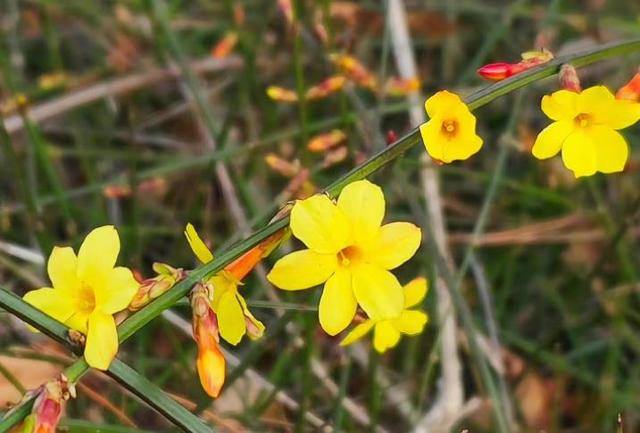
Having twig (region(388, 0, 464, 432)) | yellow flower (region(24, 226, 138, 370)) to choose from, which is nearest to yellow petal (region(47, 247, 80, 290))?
yellow flower (region(24, 226, 138, 370))

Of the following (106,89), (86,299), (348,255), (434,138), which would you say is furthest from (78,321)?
(106,89)

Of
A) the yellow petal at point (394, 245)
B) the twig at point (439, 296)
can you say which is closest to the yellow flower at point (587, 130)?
the yellow petal at point (394, 245)

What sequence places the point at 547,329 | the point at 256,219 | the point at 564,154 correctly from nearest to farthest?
1. the point at 564,154
2. the point at 256,219
3. the point at 547,329

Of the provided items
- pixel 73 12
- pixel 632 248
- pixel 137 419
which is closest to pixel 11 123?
pixel 73 12

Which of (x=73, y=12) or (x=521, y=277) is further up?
(x=73, y=12)

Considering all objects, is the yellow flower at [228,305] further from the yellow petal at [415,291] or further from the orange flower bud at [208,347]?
the yellow petal at [415,291]

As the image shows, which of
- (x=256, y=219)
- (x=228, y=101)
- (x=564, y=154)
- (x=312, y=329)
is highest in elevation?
(x=228, y=101)

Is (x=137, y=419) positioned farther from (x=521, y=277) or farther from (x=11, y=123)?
(x=521, y=277)

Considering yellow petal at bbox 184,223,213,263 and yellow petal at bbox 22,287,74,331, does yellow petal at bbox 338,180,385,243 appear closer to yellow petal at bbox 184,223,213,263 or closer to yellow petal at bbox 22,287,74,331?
yellow petal at bbox 184,223,213,263
